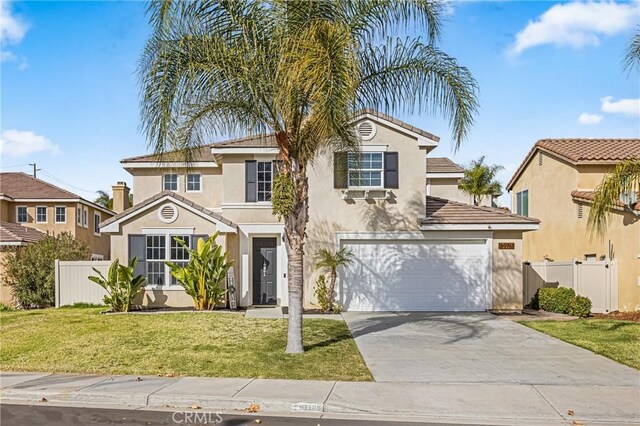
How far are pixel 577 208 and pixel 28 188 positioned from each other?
93.7ft

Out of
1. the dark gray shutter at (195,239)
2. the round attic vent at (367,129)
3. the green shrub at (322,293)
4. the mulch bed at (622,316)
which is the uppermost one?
the round attic vent at (367,129)

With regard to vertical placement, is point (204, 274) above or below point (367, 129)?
below

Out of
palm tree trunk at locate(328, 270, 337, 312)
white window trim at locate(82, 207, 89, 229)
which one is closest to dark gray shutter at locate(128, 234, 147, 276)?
palm tree trunk at locate(328, 270, 337, 312)

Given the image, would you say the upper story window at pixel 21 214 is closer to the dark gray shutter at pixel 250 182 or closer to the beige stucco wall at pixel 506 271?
the dark gray shutter at pixel 250 182

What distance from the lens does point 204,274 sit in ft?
55.4

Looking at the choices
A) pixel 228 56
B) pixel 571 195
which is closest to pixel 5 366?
pixel 228 56

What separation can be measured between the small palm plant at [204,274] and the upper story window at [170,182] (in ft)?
17.0

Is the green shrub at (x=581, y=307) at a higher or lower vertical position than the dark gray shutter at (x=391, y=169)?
lower

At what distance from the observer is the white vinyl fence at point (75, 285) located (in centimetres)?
1872

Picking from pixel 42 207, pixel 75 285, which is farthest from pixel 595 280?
pixel 42 207

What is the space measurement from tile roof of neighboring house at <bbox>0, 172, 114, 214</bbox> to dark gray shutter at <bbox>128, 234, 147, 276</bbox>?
14758 millimetres

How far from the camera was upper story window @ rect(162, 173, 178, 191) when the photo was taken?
21562 millimetres

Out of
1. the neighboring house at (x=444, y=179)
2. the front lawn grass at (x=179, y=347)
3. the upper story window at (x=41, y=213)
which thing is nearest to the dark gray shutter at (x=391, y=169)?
the front lawn grass at (x=179, y=347)

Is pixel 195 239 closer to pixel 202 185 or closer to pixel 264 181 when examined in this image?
pixel 264 181
